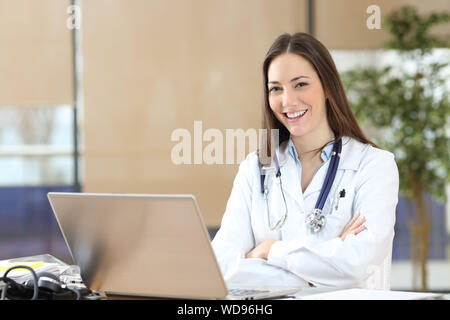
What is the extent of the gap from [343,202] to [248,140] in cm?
222

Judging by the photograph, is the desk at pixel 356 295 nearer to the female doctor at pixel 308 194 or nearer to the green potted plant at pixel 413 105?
the female doctor at pixel 308 194

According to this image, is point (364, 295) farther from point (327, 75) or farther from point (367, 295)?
point (327, 75)

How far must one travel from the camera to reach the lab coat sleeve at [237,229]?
6.54 feet

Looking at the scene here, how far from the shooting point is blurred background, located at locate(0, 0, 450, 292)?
4215 mm

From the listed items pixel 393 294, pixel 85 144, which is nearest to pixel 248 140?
pixel 85 144

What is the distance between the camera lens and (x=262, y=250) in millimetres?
1984

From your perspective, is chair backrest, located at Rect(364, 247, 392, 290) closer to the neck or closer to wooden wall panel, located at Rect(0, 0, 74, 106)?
the neck

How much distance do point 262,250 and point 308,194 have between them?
10.6 inches

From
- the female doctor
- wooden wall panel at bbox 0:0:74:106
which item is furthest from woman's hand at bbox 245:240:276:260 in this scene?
wooden wall panel at bbox 0:0:74:106

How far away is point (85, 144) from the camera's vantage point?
421cm

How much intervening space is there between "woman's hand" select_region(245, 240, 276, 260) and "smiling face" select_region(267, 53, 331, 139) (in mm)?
412

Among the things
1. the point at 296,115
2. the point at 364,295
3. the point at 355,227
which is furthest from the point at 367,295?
the point at 296,115

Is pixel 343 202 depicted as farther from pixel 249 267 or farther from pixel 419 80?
pixel 419 80
